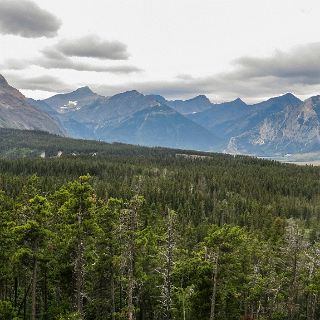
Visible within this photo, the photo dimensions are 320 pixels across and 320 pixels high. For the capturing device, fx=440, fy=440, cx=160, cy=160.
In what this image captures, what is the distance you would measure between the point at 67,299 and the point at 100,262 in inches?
273

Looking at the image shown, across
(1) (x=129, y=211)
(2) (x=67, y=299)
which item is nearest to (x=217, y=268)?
(1) (x=129, y=211)

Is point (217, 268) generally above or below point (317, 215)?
above

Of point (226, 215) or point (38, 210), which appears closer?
point (38, 210)

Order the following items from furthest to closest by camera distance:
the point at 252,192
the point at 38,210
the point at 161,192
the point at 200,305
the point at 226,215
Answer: the point at 252,192 < the point at 161,192 < the point at 226,215 < the point at 200,305 < the point at 38,210

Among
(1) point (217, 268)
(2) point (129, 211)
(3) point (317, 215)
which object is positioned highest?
(2) point (129, 211)

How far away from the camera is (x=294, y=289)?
53406 mm

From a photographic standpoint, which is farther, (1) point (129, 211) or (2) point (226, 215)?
(2) point (226, 215)

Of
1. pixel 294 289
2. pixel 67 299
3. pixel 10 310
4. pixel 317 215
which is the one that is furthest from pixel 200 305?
pixel 317 215

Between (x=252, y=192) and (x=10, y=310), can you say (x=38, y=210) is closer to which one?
(x=10, y=310)

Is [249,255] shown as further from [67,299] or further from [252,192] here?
[252,192]

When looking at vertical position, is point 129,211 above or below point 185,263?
above

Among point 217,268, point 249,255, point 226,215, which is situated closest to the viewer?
point 217,268

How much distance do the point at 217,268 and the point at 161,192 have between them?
415 feet

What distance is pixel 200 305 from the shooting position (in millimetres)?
51344
